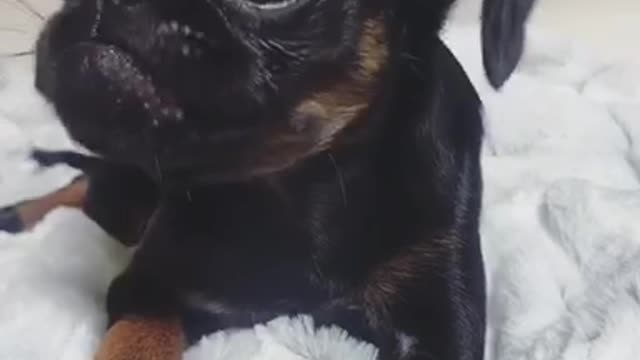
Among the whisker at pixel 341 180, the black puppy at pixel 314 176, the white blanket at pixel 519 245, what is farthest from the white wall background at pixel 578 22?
the whisker at pixel 341 180

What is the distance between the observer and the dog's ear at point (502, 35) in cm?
138

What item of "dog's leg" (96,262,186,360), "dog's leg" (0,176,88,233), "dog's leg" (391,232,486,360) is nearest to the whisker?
"dog's leg" (391,232,486,360)

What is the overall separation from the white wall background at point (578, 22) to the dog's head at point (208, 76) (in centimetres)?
97

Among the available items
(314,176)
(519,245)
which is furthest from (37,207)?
(519,245)

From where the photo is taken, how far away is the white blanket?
147 centimetres

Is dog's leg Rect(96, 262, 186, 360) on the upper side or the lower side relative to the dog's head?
lower

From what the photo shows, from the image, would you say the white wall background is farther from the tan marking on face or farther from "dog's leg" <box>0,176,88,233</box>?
the tan marking on face

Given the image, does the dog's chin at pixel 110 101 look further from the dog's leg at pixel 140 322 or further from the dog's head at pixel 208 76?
the dog's leg at pixel 140 322

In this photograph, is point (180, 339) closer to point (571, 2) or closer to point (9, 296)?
point (9, 296)

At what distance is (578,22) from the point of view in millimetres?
2457

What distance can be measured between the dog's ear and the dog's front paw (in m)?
0.40

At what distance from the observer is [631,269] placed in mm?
1568

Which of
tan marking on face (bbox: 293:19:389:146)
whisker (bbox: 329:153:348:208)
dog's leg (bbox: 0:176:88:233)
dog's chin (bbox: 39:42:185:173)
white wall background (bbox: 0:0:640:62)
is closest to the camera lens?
dog's chin (bbox: 39:42:185:173)

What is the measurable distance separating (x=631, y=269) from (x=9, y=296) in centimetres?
64
